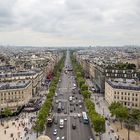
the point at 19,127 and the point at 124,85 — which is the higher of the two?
the point at 124,85

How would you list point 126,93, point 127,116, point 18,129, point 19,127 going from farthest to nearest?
point 126,93, point 19,127, point 127,116, point 18,129

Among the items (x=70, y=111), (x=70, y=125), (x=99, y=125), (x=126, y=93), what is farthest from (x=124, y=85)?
(x=99, y=125)

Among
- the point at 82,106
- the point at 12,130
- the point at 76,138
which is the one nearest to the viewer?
the point at 76,138

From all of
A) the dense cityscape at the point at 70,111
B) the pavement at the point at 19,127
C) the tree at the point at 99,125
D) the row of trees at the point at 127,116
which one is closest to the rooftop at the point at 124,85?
the dense cityscape at the point at 70,111

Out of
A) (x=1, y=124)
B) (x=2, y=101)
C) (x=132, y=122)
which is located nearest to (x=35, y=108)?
(x=2, y=101)

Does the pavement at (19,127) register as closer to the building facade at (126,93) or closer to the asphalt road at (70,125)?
the asphalt road at (70,125)

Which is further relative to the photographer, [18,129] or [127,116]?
[127,116]

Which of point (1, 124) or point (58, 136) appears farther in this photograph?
point (1, 124)

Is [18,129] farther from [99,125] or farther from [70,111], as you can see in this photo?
[70,111]

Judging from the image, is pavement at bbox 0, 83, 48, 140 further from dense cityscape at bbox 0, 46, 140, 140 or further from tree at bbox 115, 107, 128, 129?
tree at bbox 115, 107, 128, 129

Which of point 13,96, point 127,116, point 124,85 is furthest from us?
point 13,96

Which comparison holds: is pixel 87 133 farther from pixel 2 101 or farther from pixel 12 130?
pixel 2 101
